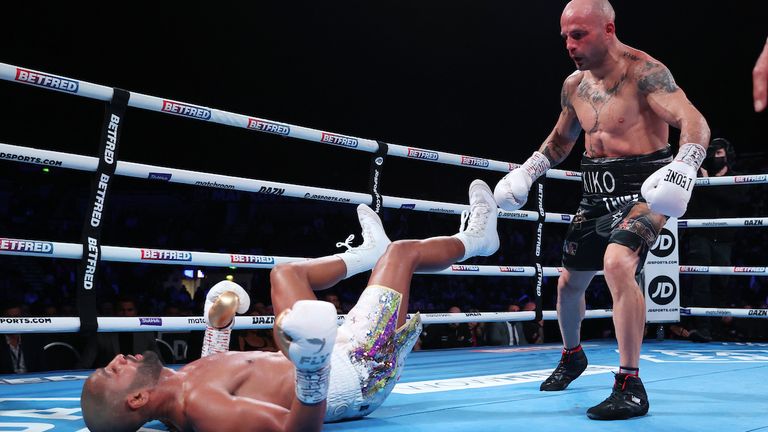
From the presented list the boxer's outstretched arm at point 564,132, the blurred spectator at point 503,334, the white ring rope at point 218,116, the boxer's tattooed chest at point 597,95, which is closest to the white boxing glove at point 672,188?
the boxer's tattooed chest at point 597,95

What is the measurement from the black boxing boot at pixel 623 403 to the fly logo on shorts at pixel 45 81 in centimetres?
215

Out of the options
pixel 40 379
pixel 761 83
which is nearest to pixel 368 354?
pixel 761 83

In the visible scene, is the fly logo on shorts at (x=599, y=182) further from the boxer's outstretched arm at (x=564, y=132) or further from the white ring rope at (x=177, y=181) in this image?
the white ring rope at (x=177, y=181)

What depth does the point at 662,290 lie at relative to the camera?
4.57 m

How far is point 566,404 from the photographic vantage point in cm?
226

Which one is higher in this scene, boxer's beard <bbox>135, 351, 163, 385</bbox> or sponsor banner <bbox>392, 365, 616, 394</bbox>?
boxer's beard <bbox>135, 351, 163, 385</bbox>

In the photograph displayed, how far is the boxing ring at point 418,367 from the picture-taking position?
1966 mm

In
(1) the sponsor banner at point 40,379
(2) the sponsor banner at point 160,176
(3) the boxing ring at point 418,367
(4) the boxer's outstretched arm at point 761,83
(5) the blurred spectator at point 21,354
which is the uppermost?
(4) the boxer's outstretched arm at point 761,83

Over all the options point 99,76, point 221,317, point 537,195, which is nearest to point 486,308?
point 537,195

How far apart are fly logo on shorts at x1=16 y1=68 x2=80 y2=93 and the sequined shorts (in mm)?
1487

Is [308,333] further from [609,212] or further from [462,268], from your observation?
[462,268]

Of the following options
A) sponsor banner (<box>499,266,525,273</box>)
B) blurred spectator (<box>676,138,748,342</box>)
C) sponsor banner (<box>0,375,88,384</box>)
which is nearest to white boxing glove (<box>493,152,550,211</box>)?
sponsor banner (<box>499,266,525,273</box>)

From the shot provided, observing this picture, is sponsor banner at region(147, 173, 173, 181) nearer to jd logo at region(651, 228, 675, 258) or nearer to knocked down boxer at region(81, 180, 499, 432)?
knocked down boxer at region(81, 180, 499, 432)

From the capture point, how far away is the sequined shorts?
186 centimetres
